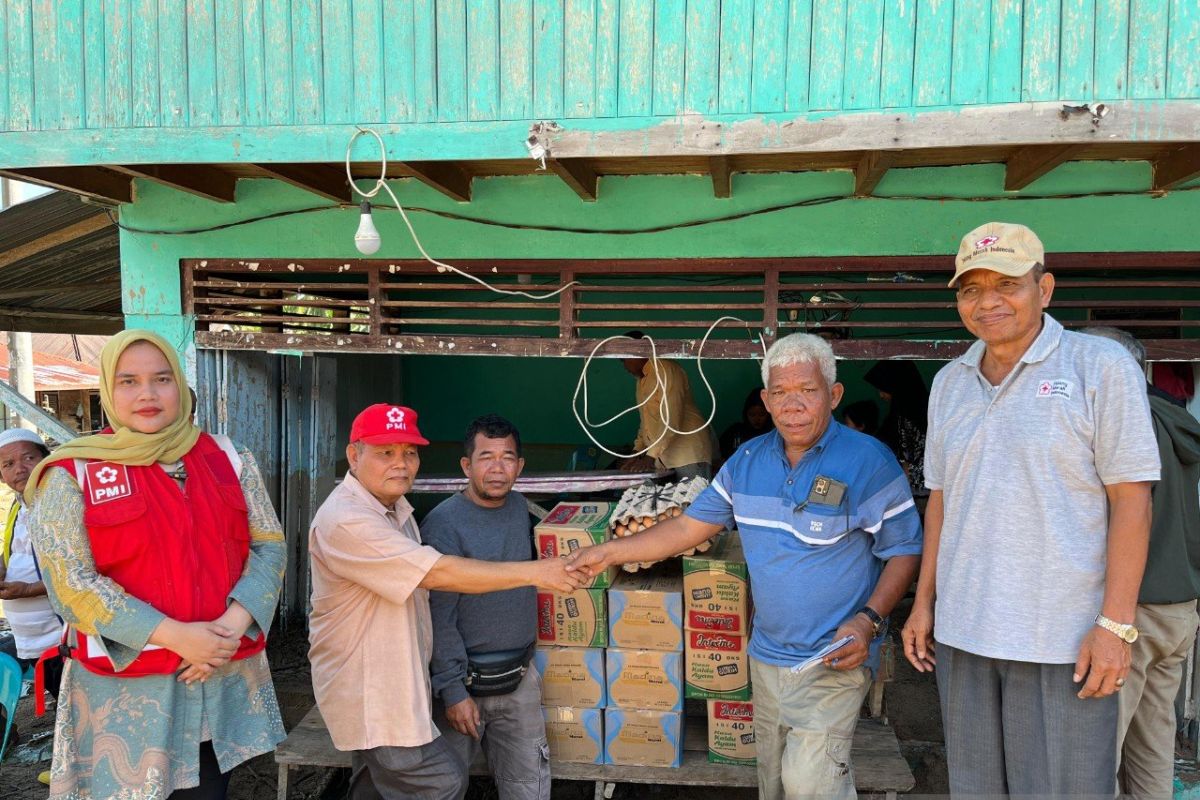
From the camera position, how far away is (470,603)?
322 centimetres

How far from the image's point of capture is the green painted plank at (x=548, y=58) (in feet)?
10.9

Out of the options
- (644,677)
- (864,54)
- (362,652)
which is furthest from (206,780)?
(864,54)

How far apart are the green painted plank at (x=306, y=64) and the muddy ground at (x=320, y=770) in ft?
10.6

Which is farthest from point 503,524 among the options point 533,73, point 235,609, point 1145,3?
point 1145,3

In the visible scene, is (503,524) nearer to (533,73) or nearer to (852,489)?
(852,489)

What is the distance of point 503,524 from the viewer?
3.29 metres

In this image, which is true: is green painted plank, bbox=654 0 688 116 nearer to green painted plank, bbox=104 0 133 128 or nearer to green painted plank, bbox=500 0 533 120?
green painted plank, bbox=500 0 533 120

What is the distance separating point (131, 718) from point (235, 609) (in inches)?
16.8

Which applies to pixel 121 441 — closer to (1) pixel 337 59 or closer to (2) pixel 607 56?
(1) pixel 337 59

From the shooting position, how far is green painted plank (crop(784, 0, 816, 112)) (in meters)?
3.17

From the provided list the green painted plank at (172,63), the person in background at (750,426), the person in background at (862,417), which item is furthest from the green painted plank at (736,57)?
the person in background at (750,426)

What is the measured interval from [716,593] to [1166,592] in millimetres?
1639

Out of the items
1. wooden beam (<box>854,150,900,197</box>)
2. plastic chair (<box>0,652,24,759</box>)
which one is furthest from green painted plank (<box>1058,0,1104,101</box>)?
plastic chair (<box>0,652,24,759</box>)

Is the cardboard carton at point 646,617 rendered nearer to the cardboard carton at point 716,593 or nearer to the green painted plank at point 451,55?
the cardboard carton at point 716,593
